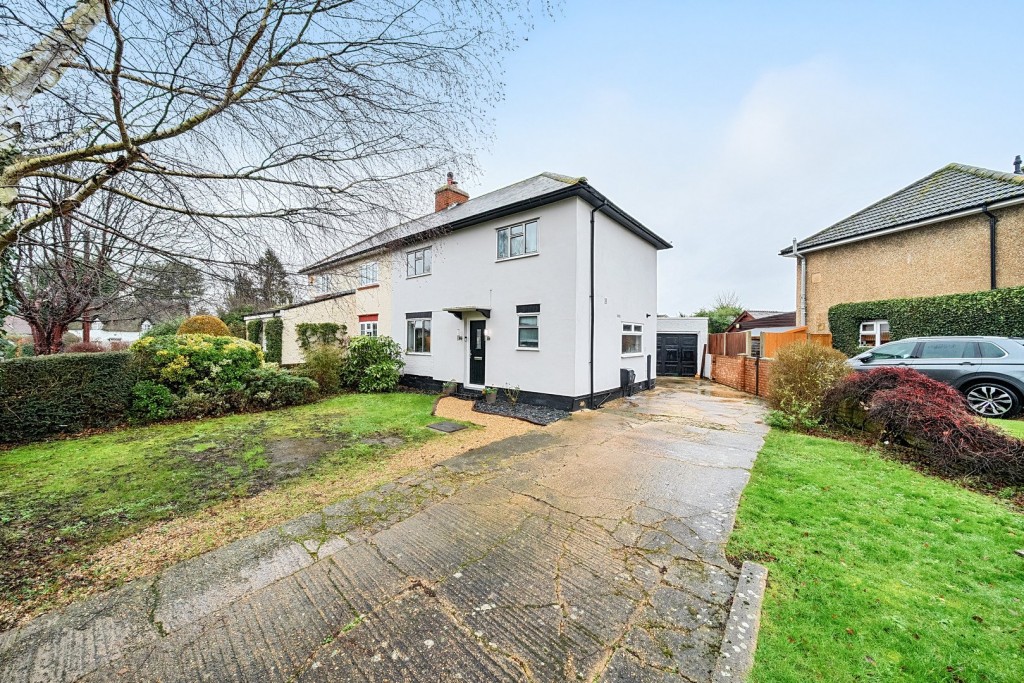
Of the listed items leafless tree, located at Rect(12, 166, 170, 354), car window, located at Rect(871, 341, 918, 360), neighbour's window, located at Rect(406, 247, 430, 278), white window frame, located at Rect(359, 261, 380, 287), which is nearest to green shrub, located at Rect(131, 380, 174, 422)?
leafless tree, located at Rect(12, 166, 170, 354)

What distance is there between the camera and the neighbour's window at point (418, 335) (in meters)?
12.7

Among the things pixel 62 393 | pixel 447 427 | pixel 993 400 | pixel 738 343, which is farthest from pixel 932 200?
pixel 62 393

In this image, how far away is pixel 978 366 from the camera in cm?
704

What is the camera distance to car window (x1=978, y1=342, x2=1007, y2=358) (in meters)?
6.93

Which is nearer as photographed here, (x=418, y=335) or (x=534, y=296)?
(x=534, y=296)

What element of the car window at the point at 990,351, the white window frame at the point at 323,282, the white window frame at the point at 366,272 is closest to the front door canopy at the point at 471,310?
the white window frame at the point at 366,272

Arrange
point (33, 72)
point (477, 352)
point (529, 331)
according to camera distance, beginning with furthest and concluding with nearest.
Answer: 1. point (477, 352)
2. point (529, 331)
3. point (33, 72)

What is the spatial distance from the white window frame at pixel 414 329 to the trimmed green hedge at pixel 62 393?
23.5 ft

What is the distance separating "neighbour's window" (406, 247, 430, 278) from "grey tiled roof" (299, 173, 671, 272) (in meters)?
1.51

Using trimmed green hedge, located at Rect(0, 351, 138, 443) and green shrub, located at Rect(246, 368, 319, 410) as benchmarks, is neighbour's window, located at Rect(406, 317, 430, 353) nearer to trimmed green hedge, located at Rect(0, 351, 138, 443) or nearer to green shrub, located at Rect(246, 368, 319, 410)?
green shrub, located at Rect(246, 368, 319, 410)

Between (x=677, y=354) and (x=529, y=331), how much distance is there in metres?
11.7

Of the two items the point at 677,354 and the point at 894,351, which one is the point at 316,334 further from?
the point at 894,351

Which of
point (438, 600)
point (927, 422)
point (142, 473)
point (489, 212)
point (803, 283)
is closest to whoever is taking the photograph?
point (438, 600)

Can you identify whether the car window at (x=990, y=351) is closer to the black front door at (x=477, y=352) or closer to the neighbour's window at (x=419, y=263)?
the black front door at (x=477, y=352)
